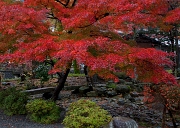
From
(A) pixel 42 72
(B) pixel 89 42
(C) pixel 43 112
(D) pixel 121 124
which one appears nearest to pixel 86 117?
(D) pixel 121 124

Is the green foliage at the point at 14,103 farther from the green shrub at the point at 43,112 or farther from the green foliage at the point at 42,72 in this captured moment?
the green foliage at the point at 42,72

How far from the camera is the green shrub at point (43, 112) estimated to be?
285 inches

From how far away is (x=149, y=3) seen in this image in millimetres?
5750

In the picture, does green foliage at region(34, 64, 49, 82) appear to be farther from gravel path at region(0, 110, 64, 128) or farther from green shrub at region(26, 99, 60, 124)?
green shrub at region(26, 99, 60, 124)

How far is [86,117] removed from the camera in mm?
5602

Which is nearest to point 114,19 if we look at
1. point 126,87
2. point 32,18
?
point 32,18

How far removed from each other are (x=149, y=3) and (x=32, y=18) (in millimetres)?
2906

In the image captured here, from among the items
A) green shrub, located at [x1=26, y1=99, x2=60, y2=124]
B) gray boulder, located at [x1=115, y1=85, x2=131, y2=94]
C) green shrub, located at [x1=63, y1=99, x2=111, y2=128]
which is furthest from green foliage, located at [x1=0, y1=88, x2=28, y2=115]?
gray boulder, located at [x1=115, y1=85, x2=131, y2=94]

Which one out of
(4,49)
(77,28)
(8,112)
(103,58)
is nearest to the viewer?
(103,58)

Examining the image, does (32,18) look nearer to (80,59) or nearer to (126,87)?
(80,59)

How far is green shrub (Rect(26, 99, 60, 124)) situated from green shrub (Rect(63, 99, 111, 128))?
4.73 feet

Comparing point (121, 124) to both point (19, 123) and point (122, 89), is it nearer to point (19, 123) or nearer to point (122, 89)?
point (19, 123)

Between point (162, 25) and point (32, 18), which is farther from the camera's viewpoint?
point (162, 25)

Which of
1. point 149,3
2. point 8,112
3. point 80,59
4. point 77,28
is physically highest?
point 149,3
